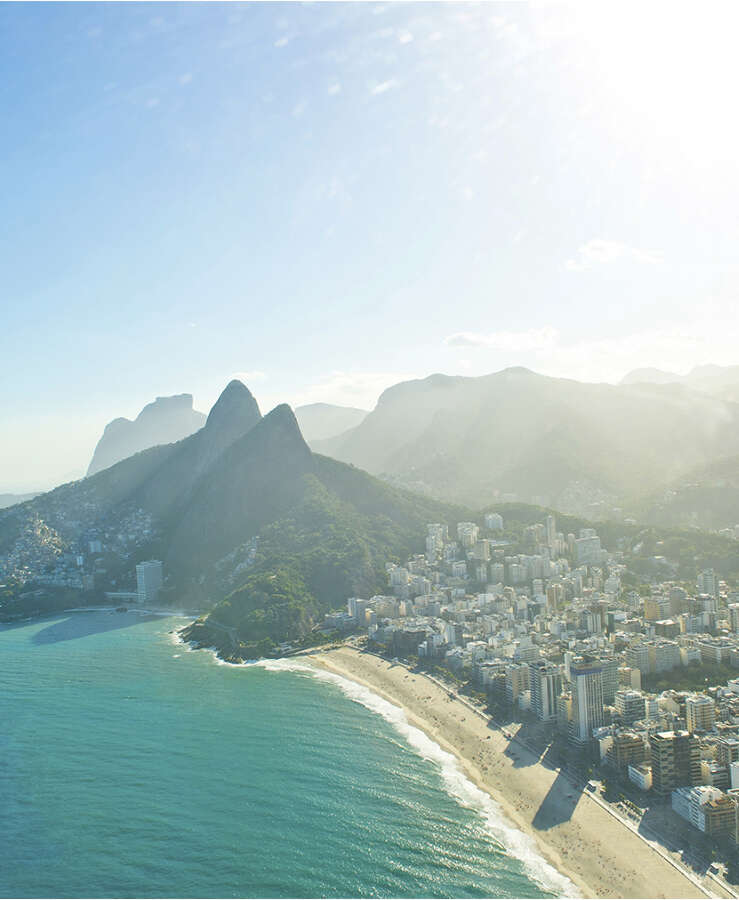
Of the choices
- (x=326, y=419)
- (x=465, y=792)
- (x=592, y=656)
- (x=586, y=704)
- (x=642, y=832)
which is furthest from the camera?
(x=326, y=419)

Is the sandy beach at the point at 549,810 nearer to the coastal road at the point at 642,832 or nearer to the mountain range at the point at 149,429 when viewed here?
the coastal road at the point at 642,832

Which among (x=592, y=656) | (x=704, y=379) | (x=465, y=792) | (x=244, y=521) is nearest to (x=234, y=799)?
(x=465, y=792)

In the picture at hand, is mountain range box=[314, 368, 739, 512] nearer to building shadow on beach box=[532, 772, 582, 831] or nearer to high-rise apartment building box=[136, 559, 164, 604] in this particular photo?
high-rise apartment building box=[136, 559, 164, 604]

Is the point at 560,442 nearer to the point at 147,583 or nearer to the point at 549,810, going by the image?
the point at 147,583

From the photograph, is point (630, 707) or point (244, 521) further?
point (244, 521)

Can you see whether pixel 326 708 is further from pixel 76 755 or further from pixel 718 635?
pixel 718 635

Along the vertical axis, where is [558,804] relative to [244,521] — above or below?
below

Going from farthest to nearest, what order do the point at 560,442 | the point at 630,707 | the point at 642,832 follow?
1. the point at 560,442
2. the point at 630,707
3. the point at 642,832

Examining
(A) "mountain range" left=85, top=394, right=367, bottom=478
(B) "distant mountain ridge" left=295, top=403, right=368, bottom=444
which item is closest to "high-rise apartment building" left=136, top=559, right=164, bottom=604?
(A) "mountain range" left=85, top=394, right=367, bottom=478
